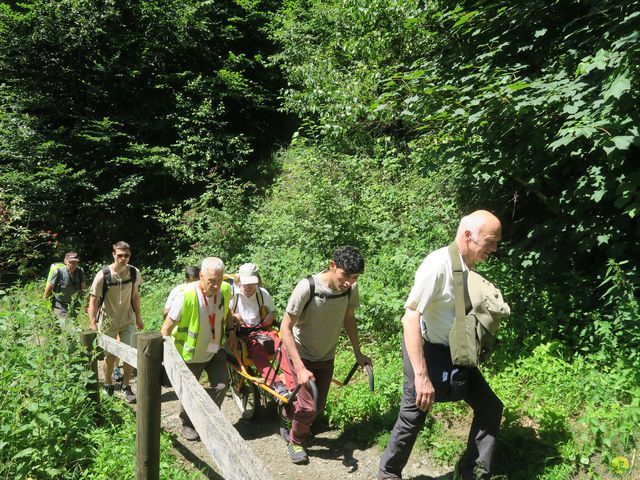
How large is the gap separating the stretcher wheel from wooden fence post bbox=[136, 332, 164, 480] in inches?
83.0

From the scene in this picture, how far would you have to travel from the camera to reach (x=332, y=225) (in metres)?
8.03

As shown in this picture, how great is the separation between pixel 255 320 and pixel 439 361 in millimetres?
2640

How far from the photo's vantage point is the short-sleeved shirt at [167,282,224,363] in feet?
13.9

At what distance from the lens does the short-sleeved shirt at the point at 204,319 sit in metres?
4.24

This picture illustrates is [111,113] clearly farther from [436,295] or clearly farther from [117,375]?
[436,295]

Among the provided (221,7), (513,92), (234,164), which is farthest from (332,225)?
(221,7)

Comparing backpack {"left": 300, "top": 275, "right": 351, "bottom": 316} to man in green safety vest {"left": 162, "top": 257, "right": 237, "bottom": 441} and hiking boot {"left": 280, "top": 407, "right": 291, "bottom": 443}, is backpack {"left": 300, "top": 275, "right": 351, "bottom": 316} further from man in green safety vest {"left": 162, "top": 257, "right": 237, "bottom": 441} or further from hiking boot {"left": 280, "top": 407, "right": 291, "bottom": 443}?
hiking boot {"left": 280, "top": 407, "right": 291, "bottom": 443}

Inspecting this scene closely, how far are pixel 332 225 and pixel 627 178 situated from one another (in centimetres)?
477

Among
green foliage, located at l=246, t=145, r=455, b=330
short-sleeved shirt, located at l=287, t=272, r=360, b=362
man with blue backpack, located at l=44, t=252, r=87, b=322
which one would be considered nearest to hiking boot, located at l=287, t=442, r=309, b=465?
short-sleeved shirt, located at l=287, t=272, r=360, b=362

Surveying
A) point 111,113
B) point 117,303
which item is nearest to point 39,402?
point 117,303

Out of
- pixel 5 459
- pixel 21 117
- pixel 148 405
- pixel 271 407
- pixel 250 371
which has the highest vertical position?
pixel 21 117

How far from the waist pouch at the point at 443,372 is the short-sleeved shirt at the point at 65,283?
5.53 m

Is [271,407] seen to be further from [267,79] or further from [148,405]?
[267,79]

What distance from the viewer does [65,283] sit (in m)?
6.61
